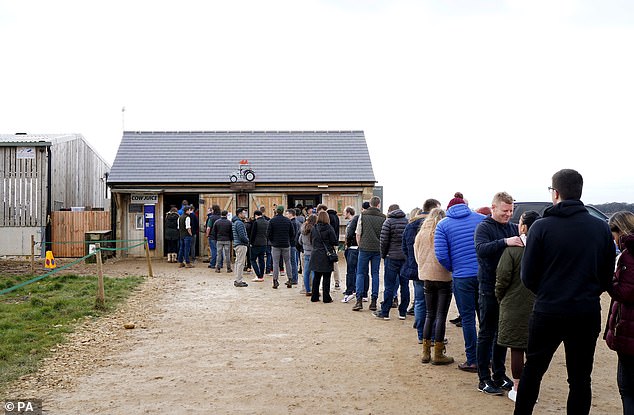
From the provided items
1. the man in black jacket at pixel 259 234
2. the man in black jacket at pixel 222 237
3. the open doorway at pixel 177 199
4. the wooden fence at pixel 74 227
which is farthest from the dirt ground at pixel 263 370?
the wooden fence at pixel 74 227

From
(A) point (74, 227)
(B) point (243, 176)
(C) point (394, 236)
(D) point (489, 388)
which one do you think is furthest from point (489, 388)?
(A) point (74, 227)

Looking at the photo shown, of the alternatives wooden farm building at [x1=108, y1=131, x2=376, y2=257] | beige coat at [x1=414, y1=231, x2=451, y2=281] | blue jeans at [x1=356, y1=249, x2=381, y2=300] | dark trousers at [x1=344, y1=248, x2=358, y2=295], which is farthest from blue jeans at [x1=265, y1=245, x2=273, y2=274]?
beige coat at [x1=414, y1=231, x2=451, y2=281]

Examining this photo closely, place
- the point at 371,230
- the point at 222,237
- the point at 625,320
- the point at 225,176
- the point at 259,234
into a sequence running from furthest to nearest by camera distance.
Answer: the point at 225,176, the point at 222,237, the point at 259,234, the point at 371,230, the point at 625,320

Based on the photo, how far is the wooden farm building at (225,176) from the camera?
21.0 metres

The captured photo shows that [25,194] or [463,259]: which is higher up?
[25,194]

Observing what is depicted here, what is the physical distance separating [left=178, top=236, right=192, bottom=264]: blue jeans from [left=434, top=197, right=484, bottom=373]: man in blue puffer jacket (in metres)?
13.0

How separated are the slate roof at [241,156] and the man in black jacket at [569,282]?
1727 centimetres

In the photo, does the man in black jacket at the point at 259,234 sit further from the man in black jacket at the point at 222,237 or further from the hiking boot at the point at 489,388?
the hiking boot at the point at 489,388

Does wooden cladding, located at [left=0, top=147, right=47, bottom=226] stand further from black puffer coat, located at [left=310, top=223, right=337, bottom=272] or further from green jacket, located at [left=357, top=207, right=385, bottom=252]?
green jacket, located at [left=357, top=207, right=385, bottom=252]

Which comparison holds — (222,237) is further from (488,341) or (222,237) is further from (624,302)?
(624,302)

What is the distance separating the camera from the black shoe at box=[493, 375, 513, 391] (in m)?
5.69

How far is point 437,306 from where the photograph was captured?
6.78 m

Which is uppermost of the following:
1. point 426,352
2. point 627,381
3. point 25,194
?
point 25,194

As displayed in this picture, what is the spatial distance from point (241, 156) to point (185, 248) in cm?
561
